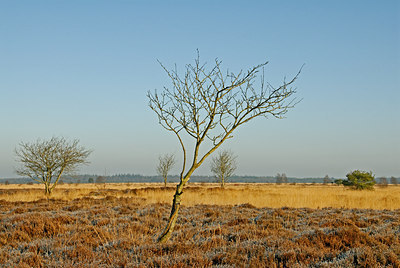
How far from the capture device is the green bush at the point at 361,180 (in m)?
38.0

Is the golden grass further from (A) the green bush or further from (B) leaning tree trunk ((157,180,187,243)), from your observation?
(B) leaning tree trunk ((157,180,187,243))

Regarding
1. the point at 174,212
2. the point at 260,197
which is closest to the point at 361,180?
the point at 260,197

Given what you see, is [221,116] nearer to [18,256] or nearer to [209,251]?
[209,251]

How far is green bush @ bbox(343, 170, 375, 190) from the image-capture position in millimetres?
→ 37969

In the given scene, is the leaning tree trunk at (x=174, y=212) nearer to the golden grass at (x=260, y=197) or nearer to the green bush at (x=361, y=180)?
the golden grass at (x=260, y=197)

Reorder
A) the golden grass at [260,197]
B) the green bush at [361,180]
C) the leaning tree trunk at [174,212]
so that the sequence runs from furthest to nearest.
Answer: the green bush at [361,180]
the golden grass at [260,197]
the leaning tree trunk at [174,212]

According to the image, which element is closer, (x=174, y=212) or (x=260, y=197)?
(x=174, y=212)

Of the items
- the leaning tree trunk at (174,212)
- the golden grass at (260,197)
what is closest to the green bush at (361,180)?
the golden grass at (260,197)

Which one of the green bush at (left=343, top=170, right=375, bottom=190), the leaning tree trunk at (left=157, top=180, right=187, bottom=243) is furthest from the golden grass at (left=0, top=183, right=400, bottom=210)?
the leaning tree trunk at (left=157, top=180, right=187, bottom=243)

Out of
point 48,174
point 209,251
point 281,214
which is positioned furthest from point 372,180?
point 209,251

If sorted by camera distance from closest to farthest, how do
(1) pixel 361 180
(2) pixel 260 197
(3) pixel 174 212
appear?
(3) pixel 174 212 → (2) pixel 260 197 → (1) pixel 361 180

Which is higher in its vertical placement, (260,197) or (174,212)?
(174,212)

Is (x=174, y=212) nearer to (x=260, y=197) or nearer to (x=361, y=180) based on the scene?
(x=260, y=197)

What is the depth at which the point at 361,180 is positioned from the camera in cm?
3856
